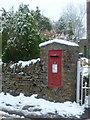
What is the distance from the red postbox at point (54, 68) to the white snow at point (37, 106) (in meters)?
0.53

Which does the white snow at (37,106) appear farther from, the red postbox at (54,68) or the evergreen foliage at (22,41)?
the evergreen foliage at (22,41)

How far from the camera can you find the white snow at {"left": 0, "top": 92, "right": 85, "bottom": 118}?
525 centimetres

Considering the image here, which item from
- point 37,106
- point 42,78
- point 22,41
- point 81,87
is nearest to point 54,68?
point 42,78

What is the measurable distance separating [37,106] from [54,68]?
110cm

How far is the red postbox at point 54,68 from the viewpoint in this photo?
6.14 metres

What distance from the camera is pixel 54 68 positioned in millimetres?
6223

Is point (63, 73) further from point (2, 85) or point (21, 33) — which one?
point (21, 33)

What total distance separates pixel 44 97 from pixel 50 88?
1.03 ft

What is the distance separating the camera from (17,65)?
280 inches

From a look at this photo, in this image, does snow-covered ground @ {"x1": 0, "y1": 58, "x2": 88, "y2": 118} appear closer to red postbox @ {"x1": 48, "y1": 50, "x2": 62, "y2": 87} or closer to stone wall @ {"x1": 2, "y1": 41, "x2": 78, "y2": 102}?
stone wall @ {"x1": 2, "y1": 41, "x2": 78, "y2": 102}

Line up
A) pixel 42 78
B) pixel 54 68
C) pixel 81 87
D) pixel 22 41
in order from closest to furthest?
pixel 81 87
pixel 54 68
pixel 42 78
pixel 22 41

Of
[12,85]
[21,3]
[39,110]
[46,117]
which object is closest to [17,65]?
[12,85]

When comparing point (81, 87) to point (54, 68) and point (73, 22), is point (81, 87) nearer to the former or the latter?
point (54, 68)

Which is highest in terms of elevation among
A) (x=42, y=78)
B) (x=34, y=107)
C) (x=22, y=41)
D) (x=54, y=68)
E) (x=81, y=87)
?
(x=22, y=41)
